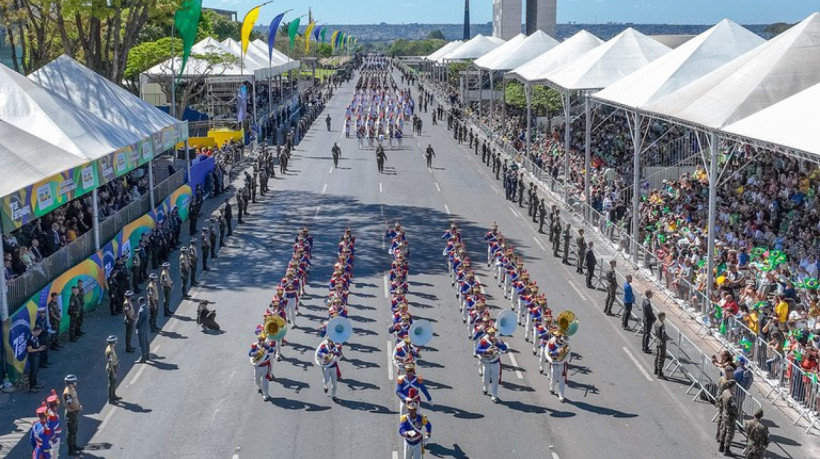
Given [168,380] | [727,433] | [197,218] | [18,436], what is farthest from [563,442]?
[197,218]

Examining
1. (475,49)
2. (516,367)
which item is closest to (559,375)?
(516,367)

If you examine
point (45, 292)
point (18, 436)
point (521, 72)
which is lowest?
point (18, 436)

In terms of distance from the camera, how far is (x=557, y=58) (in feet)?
158

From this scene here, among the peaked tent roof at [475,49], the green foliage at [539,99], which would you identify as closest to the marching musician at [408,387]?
the green foliage at [539,99]

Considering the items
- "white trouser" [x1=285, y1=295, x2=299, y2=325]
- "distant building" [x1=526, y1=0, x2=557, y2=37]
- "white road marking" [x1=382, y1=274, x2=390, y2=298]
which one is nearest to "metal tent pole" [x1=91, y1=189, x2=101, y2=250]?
"white trouser" [x1=285, y1=295, x2=299, y2=325]

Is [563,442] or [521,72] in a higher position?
[521,72]

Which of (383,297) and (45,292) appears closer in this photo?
(45,292)

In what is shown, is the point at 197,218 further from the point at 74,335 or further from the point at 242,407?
the point at 242,407

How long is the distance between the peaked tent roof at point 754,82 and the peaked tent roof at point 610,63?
423 inches

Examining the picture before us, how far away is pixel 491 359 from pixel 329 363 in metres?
3.12

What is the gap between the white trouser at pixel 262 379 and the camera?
18.5m

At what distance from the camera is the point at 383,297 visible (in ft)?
85.7

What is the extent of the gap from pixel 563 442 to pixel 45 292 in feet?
39.9

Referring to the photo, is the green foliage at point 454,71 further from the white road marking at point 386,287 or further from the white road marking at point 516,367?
the white road marking at point 516,367
